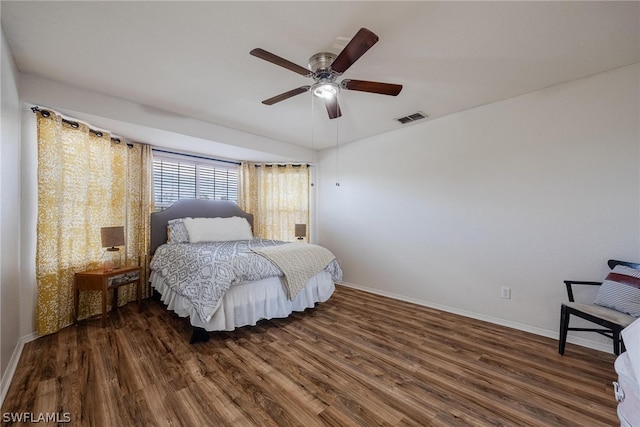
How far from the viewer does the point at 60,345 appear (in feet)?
7.38

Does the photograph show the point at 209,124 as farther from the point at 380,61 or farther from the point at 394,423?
the point at 394,423

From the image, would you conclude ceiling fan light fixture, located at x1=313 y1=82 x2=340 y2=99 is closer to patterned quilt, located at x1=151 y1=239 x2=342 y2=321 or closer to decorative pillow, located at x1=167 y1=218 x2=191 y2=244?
patterned quilt, located at x1=151 y1=239 x2=342 y2=321

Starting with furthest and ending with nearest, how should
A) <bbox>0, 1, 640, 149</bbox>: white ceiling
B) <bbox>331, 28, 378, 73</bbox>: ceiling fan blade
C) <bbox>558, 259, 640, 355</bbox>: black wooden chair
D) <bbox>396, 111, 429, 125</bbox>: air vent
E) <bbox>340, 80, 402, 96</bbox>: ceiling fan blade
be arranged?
1. <bbox>396, 111, 429, 125</bbox>: air vent
2. <bbox>340, 80, 402, 96</bbox>: ceiling fan blade
3. <bbox>558, 259, 640, 355</bbox>: black wooden chair
4. <bbox>0, 1, 640, 149</bbox>: white ceiling
5. <bbox>331, 28, 378, 73</bbox>: ceiling fan blade

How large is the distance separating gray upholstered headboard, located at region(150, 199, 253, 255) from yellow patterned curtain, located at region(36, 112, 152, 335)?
132 millimetres

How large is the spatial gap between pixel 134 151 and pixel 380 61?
344 centimetres

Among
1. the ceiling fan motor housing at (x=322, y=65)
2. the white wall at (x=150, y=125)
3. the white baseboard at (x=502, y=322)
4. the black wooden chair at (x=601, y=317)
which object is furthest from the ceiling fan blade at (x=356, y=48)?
the white baseboard at (x=502, y=322)

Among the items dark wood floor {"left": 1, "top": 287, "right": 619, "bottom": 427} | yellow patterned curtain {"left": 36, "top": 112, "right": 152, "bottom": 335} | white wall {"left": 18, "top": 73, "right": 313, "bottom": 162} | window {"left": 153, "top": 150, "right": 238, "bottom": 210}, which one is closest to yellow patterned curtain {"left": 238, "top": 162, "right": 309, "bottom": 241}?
white wall {"left": 18, "top": 73, "right": 313, "bottom": 162}

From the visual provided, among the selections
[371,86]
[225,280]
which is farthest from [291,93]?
[225,280]

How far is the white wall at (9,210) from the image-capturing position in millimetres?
1694

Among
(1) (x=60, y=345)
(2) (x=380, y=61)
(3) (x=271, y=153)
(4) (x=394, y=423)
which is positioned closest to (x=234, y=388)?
(4) (x=394, y=423)

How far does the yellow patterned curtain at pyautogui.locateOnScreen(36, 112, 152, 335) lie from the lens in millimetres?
2402

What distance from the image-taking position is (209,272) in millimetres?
2301

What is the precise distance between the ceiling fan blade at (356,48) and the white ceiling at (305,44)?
0.78 feet

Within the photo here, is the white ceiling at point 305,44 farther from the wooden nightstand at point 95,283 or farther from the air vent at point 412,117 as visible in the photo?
the wooden nightstand at point 95,283
